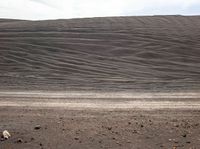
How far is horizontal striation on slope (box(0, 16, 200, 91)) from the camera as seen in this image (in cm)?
1981

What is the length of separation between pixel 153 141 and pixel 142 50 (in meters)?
21.9

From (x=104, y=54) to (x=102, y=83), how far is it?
31.0 feet

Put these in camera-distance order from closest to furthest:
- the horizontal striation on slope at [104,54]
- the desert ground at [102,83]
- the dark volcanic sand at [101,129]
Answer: the dark volcanic sand at [101,129] → the desert ground at [102,83] → the horizontal striation on slope at [104,54]

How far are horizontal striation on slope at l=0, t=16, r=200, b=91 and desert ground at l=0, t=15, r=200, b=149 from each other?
0.16ft

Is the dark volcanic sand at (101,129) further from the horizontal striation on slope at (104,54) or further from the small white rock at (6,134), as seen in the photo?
the horizontal striation on slope at (104,54)

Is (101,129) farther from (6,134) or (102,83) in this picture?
(102,83)

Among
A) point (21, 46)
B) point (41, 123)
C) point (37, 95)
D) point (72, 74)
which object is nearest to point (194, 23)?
point (21, 46)

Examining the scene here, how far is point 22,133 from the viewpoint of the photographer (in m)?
8.11

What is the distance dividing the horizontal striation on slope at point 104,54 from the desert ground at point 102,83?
0.16ft

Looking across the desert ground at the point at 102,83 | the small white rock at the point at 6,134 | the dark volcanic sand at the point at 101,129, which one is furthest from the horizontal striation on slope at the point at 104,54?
the small white rock at the point at 6,134

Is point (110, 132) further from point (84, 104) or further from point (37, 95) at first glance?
point (37, 95)

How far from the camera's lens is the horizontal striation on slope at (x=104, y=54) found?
65.0ft

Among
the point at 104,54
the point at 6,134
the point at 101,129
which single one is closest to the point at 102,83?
the point at 104,54

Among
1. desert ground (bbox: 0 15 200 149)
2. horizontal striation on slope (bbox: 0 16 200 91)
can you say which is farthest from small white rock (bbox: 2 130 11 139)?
horizontal striation on slope (bbox: 0 16 200 91)
